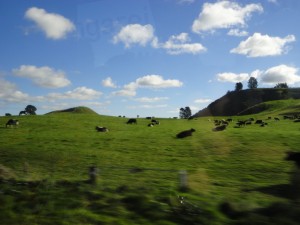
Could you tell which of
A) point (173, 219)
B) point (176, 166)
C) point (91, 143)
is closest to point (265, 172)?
point (176, 166)

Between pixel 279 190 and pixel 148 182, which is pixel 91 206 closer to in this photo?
pixel 148 182

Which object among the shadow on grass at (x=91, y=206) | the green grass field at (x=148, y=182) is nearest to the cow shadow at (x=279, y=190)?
the green grass field at (x=148, y=182)

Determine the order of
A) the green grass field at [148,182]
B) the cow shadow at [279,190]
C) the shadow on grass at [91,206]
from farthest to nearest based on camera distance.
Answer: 1. the cow shadow at [279,190]
2. the green grass field at [148,182]
3. the shadow on grass at [91,206]

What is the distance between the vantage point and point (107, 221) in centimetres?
1342

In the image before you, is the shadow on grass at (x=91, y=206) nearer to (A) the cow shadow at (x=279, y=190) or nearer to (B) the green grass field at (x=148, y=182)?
(B) the green grass field at (x=148, y=182)

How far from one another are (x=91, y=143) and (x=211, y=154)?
1447 cm

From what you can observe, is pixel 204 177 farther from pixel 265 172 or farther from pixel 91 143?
pixel 91 143

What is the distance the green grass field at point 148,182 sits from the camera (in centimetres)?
1377

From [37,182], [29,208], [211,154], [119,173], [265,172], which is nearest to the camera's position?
[29,208]

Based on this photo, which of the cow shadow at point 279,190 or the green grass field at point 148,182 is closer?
the green grass field at point 148,182

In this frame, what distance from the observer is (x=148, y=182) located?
20641 mm

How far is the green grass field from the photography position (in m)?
13.8

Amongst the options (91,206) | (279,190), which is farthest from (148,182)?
(279,190)

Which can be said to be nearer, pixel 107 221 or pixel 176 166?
pixel 107 221
